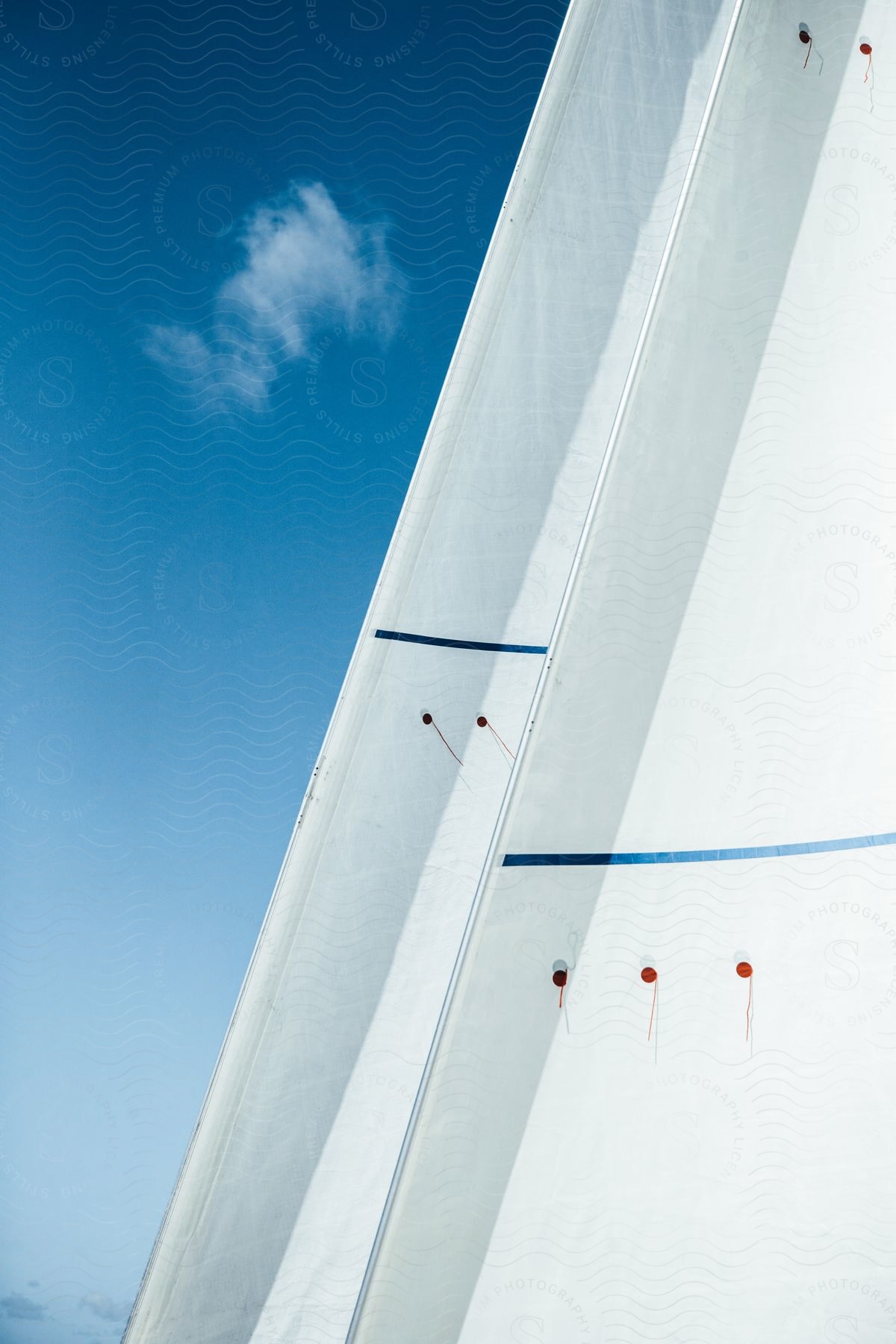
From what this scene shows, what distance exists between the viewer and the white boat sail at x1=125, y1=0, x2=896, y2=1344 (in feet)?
3.29

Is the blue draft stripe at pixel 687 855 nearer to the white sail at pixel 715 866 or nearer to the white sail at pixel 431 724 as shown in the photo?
the white sail at pixel 715 866

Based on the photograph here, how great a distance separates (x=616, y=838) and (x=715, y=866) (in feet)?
0.32

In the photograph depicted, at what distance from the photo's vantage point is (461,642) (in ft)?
5.19

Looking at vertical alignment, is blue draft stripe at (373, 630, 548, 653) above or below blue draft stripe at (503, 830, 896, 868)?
above

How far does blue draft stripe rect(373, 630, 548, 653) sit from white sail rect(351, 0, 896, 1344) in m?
0.40

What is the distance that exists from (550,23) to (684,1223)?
2.50 m

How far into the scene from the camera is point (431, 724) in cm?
Answer: 153

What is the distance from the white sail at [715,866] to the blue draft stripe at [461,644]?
398 mm

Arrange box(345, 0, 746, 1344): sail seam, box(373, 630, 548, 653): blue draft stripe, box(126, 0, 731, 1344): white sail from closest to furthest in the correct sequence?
box(345, 0, 746, 1344): sail seam
box(126, 0, 731, 1344): white sail
box(373, 630, 548, 653): blue draft stripe

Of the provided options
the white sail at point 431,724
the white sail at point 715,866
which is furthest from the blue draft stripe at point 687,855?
the white sail at point 431,724

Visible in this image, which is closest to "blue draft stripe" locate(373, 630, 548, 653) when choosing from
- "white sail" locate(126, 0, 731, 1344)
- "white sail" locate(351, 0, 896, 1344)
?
"white sail" locate(126, 0, 731, 1344)

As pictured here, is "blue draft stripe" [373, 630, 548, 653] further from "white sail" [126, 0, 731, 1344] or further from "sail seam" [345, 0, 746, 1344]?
"sail seam" [345, 0, 746, 1344]

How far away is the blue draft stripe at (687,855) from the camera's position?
3.44ft

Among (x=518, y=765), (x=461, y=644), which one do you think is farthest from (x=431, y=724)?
(x=518, y=765)
